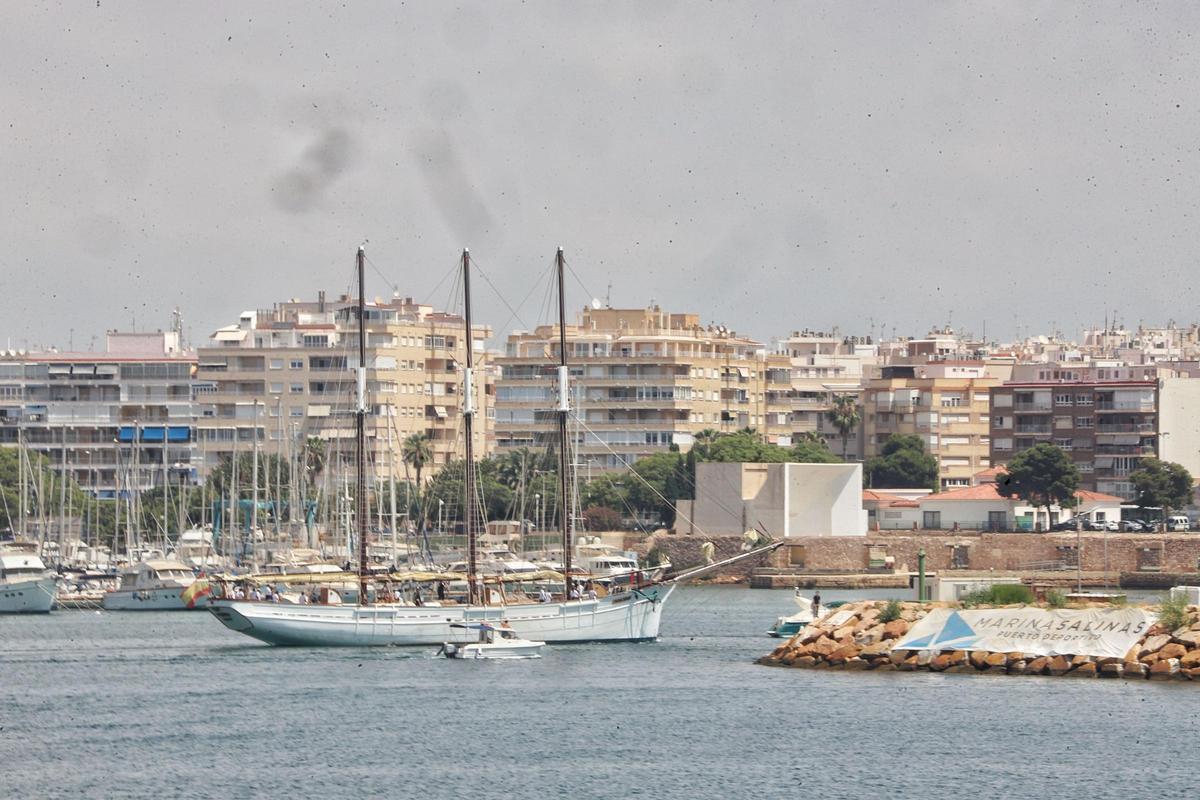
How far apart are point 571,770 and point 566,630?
87.5 ft

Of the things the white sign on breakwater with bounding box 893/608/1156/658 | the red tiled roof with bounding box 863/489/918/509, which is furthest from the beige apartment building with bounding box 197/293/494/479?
the white sign on breakwater with bounding box 893/608/1156/658

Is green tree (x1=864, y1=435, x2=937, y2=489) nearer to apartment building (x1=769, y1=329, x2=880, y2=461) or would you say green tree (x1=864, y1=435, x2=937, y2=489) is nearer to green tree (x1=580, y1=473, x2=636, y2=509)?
apartment building (x1=769, y1=329, x2=880, y2=461)

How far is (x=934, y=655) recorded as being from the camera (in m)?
54.0

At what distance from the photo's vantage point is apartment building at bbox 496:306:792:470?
13500cm

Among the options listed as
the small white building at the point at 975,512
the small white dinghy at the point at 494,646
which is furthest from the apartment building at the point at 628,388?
the small white dinghy at the point at 494,646

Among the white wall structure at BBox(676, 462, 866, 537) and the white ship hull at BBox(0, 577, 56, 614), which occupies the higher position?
the white wall structure at BBox(676, 462, 866, 537)

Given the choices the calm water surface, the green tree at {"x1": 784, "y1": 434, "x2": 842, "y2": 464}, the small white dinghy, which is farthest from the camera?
the green tree at {"x1": 784, "y1": 434, "x2": 842, "y2": 464}

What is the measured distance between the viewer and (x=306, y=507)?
108m

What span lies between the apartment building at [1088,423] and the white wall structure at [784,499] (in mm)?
22156

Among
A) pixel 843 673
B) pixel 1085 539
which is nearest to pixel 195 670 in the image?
pixel 843 673

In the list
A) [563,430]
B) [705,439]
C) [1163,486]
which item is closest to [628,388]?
[705,439]

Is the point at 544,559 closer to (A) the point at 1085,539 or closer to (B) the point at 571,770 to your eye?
(A) the point at 1085,539

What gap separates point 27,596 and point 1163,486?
56.1 meters

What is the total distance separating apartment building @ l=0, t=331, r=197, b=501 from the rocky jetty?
92091 mm
